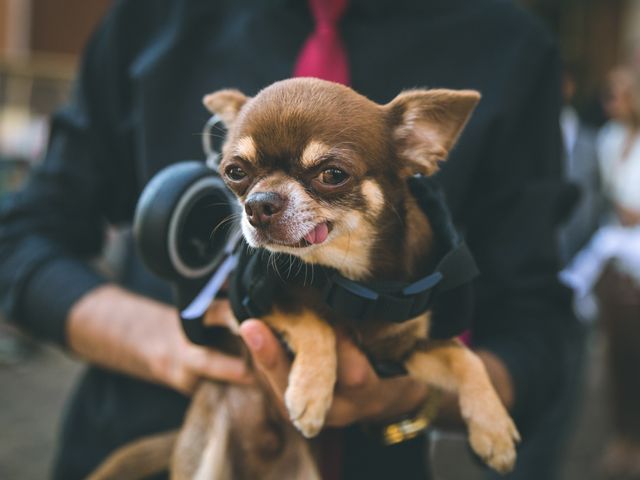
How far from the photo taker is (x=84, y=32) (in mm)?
7711

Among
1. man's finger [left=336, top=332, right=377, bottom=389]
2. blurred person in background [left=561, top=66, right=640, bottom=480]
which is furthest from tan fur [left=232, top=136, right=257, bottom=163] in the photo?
blurred person in background [left=561, top=66, right=640, bottom=480]

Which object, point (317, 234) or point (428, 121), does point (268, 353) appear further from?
point (428, 121)

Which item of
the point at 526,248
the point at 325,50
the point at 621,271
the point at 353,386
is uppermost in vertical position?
the point at 325,50

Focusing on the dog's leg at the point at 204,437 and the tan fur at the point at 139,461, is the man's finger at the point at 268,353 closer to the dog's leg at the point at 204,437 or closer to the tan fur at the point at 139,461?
the dog's leg at the point at 204,437

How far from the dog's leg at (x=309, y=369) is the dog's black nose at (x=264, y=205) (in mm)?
234

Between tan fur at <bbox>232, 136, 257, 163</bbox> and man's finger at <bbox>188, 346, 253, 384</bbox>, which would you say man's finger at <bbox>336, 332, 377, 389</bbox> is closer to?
man's finger at <bbox>188, 346, 253, 384</bbox>

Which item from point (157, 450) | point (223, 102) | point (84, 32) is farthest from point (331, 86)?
point (84, 32)

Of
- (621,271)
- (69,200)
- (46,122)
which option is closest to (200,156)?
(69,200)

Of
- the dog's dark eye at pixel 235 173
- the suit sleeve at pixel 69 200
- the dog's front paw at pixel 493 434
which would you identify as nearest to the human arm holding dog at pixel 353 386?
the dog's front paw at pixel 493 434

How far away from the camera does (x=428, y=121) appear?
0.81m

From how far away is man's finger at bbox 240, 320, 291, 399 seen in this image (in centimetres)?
91

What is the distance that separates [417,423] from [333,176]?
541mm

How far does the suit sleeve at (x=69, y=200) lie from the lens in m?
1.31

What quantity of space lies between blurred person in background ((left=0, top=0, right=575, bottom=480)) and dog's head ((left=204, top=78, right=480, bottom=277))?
197mm
